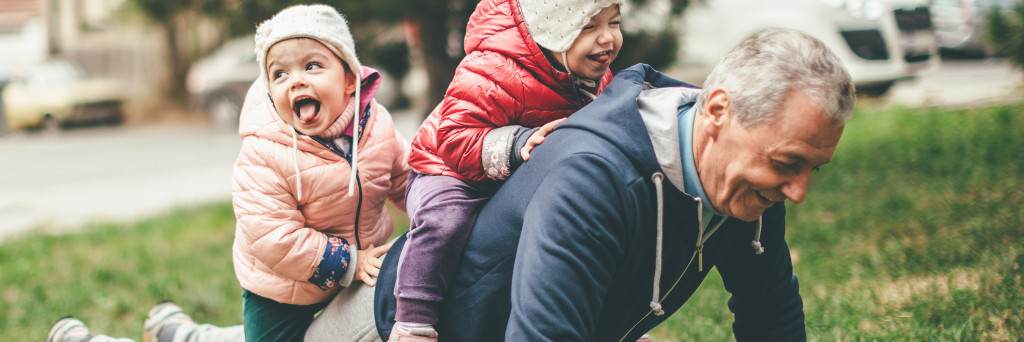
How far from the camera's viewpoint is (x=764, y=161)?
174 centimetres

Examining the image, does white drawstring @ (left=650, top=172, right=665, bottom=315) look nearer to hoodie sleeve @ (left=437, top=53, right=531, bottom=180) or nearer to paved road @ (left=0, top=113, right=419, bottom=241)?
hoodie sleeve @ (left=437, top=53, right=531, bottom=180)

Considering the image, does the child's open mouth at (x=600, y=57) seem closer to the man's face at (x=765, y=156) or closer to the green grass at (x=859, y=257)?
the man's face at (x=765, y=156)

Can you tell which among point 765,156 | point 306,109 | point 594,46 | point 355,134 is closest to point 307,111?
point 306,109

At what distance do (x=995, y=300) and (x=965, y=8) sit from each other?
10.3 m

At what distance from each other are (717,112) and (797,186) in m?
0.22

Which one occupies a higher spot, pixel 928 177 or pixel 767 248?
pixel 767 248

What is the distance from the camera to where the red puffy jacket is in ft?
7.02

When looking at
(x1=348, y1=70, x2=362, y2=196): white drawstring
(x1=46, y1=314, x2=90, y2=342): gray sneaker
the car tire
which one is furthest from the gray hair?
the car tire

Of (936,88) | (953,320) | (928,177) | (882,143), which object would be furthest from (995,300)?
(936,88)

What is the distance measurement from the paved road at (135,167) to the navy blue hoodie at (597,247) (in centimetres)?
447

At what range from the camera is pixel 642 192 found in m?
1.83

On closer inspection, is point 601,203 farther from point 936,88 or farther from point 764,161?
point 936,88

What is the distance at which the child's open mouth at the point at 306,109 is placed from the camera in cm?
230

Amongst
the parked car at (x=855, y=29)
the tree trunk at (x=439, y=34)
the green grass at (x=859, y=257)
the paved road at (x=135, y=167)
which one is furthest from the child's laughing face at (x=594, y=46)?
the parked car at (x=855, y=29)
